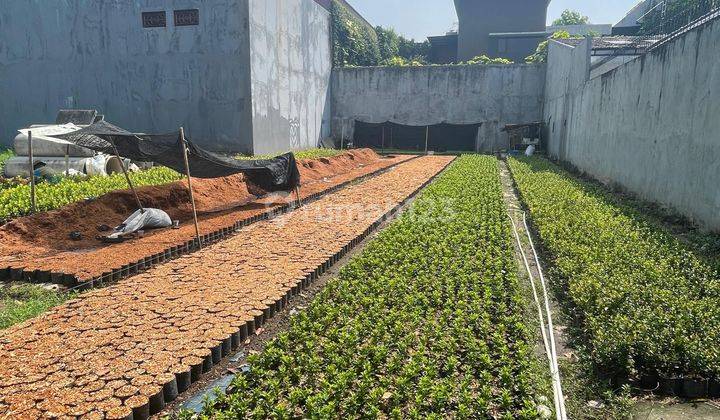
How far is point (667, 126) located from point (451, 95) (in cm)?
2092

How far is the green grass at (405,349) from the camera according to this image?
10.8 feet

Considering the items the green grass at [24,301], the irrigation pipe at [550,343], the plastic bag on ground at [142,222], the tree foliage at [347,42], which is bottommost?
the green grass at [24,301]

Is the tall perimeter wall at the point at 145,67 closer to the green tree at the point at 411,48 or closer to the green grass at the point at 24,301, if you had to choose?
the green grass at the point at 24,301

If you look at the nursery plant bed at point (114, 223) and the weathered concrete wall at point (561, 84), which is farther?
the weathered concrete wall at point (561, 84)

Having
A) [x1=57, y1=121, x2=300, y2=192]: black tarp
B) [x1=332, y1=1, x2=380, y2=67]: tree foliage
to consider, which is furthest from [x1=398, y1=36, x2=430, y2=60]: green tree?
[x1=57, y1=121, x2=300, y2=192]: black tarp

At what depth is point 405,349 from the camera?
4.03 meters

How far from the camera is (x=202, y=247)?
748 centimetres

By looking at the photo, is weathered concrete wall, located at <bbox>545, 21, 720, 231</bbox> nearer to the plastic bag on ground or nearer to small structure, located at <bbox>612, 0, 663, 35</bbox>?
the plastic bag on ground

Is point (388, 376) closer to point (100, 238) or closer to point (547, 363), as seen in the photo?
point (547, 363)

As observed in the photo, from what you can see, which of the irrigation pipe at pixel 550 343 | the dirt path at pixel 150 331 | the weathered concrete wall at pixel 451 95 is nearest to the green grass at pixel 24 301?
the dirt path at pixel 150 331

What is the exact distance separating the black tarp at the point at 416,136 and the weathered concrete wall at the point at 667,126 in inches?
559

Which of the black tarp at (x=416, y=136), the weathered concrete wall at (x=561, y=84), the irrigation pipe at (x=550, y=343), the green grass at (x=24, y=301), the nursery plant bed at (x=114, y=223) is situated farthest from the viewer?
the black tarp at (x=416, y=136)

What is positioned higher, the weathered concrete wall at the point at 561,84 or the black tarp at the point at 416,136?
the weathered concrete wall at the point at 561,84

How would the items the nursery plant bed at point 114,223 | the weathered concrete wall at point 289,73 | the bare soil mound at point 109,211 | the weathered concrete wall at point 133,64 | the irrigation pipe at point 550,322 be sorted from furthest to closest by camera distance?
the weathered concrete wall at point 289,73 < the weathered concrete wall at point 133,64 < the bare soil mound at point 109,211 < the nursery plant bed at point 114,223 < the irrigation pipe at point 550,322
